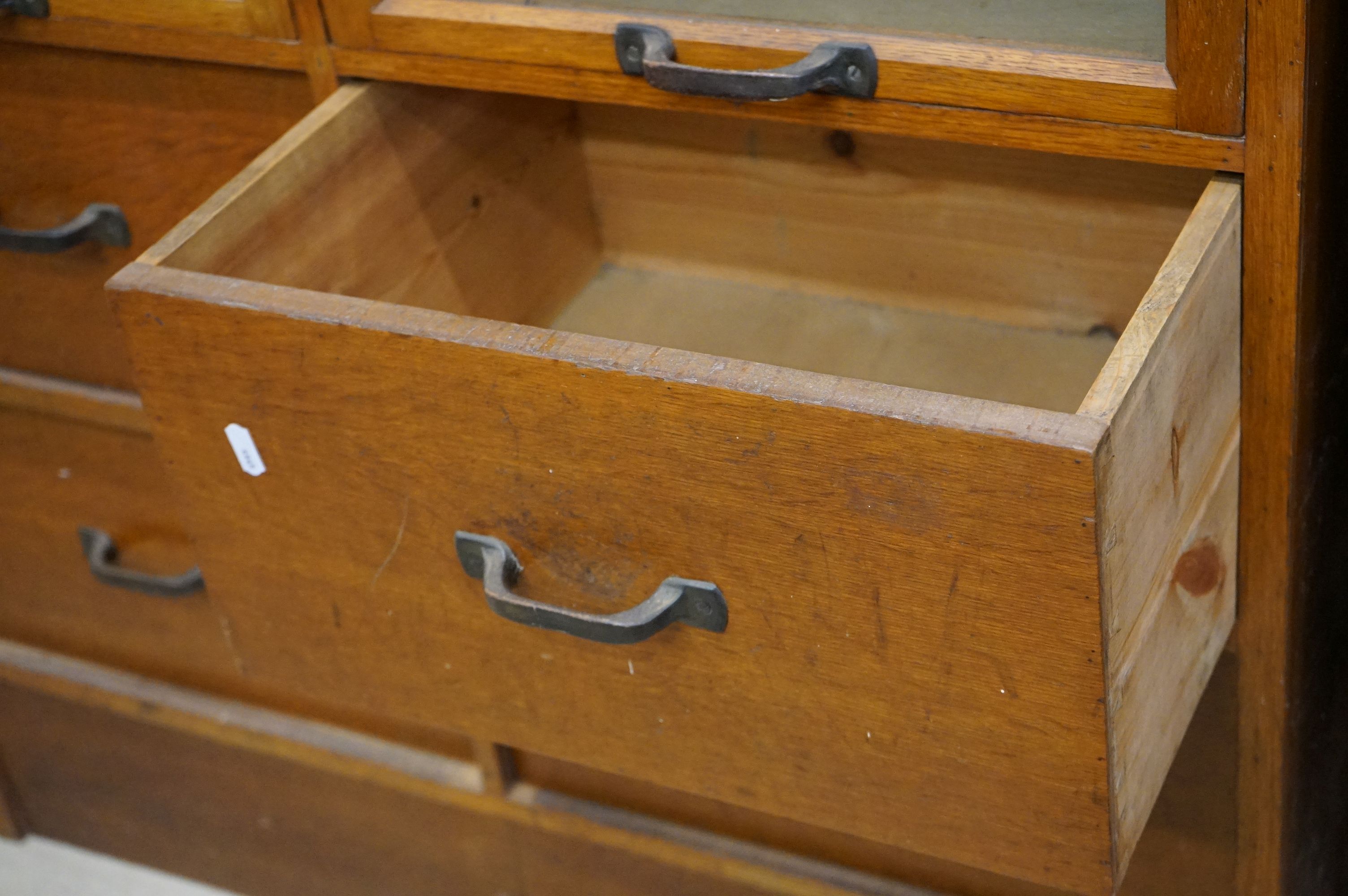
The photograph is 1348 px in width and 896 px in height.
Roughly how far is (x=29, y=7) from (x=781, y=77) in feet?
1.51

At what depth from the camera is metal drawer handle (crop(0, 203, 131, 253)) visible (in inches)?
33.8

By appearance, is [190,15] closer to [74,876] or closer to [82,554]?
[82,554]

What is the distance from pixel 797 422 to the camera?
525 millimetres

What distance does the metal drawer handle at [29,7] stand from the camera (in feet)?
2.74

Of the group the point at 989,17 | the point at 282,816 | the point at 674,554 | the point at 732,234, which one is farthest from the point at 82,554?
the point at 989,17

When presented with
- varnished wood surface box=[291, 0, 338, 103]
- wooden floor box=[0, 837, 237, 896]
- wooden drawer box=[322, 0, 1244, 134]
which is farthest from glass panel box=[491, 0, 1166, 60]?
wooden floor box=[0, 837, 237, 896]

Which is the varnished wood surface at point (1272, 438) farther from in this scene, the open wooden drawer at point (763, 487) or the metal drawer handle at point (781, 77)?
the metal drawer handle at point (781, 77)

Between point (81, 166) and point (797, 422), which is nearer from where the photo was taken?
point (797, 422)

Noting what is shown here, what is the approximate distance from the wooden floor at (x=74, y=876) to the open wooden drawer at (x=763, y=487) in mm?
543

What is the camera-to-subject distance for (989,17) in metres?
0.64

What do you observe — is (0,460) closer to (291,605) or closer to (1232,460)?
(291,605)

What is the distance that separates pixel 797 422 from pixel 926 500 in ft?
0.17

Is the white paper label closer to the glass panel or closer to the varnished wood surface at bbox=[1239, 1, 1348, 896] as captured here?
the glass panel

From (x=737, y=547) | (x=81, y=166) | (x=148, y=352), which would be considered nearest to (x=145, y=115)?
(x=81, y=166)
